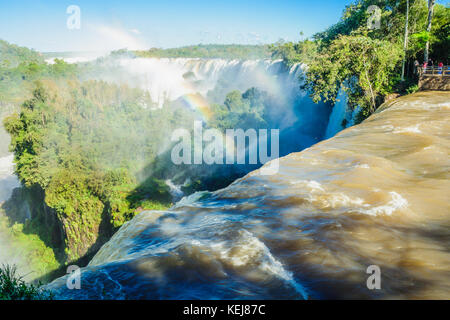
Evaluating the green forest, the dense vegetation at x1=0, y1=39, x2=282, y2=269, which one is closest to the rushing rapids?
the green forest

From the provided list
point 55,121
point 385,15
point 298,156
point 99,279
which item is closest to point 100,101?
point 55,121

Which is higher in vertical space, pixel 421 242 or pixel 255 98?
pixel 255 98

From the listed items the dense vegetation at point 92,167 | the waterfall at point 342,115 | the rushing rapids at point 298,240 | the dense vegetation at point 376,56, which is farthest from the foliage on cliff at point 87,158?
the rushing rapids at point 298,240

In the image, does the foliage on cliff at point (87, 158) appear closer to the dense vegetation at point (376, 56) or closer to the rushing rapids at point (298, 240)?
the dense vegetation at point (376, 56)

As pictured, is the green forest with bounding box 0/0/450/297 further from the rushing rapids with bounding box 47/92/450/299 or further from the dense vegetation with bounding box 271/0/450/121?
the rushing rapids with bounding box 47/92/450/299

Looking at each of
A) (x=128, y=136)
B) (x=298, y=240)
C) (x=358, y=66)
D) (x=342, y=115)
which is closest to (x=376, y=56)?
(x=358, y=66)
